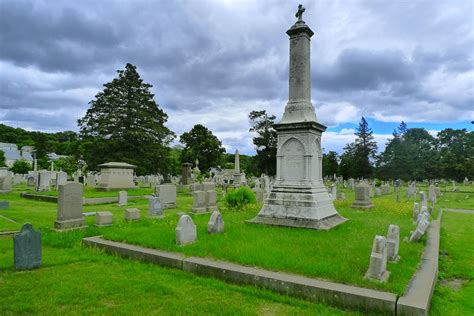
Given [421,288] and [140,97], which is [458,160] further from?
[421,288]

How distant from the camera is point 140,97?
1367 inches

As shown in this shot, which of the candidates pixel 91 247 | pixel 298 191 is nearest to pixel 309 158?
pixel 298 191

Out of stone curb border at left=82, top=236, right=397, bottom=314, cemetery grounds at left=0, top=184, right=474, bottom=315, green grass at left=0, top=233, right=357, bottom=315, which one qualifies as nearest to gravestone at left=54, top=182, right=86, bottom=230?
cemetery grounds at left=0, top=184, right=474, bottom=315

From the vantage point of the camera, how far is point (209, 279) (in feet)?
17.2

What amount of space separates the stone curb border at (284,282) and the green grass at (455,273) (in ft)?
3.14

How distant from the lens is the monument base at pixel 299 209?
892 cm

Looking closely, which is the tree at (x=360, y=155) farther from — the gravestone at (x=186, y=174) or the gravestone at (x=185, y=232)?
the gravestone at (x=185, y=232)

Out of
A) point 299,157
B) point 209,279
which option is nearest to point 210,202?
point 299,157

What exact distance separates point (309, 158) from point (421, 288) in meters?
5.50

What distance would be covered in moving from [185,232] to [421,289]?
183 inches

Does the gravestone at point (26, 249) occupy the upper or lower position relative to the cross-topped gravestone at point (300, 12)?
lower

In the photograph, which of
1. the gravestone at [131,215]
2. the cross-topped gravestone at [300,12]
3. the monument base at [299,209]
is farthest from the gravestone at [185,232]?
the cross-topped gravestone at [300,12]

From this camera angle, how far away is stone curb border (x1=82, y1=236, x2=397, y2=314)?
410cm

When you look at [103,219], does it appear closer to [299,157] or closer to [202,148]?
[299,157]
